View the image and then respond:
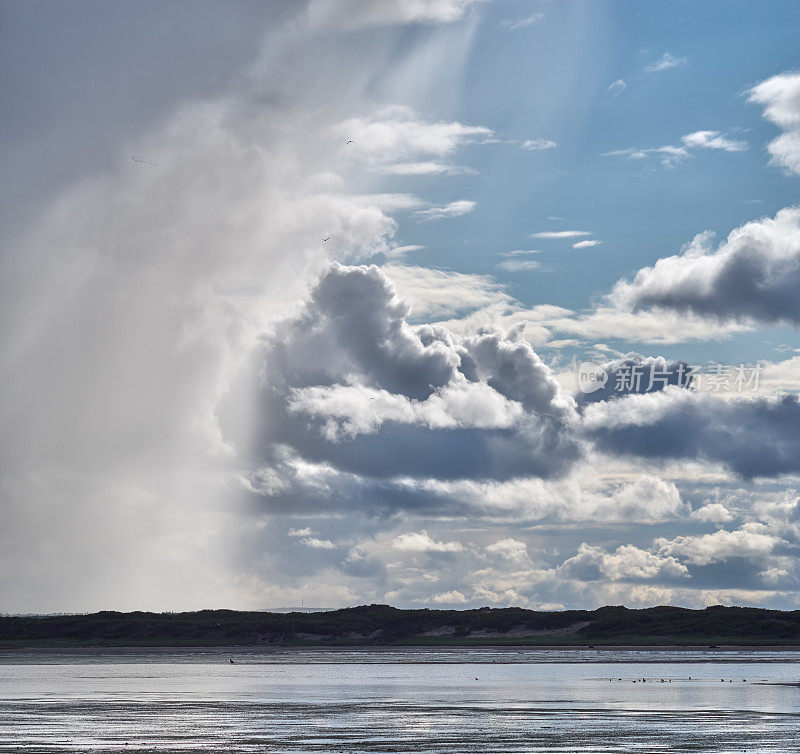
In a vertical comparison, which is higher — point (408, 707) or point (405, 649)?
point (408, 707)

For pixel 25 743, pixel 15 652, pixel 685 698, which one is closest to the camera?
pixel 25 743

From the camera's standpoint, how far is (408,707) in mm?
72562

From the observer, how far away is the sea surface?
5250 cm

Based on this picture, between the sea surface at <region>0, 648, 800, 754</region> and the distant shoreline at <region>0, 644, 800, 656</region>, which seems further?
the distant shoreline at <region>0, 644, 800, 656</region>

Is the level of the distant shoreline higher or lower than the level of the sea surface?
lower

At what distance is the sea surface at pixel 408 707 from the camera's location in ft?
172

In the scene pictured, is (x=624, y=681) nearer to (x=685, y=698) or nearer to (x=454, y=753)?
(x=685, y=698)

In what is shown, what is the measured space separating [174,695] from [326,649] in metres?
112

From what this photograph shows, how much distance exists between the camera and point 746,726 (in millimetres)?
59531

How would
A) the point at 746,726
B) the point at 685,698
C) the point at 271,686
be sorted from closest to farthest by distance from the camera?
the point at 746,726 < the point at 685,698 < the point at 271,686

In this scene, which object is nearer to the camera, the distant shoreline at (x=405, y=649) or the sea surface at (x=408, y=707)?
the sea surface at (x=408, y=707)

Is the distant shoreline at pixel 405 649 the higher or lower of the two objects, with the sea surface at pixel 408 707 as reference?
lower

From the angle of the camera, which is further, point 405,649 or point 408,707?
point 405,649

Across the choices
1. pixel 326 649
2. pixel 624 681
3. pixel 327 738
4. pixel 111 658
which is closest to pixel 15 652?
pixel 111 658
